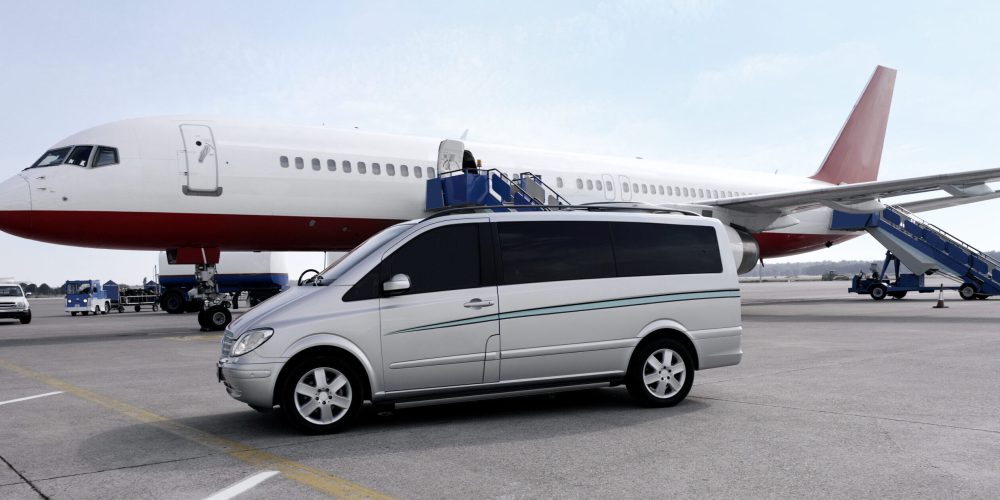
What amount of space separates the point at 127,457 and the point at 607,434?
3682 millimetres

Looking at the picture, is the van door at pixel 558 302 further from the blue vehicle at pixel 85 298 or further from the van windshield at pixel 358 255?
the blue vehicle at pixel 85 298

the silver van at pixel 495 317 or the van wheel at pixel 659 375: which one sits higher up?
the silver van at pixel 495 317

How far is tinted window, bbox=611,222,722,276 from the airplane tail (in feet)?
85.2

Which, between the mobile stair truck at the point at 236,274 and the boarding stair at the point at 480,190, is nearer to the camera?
the boarding stair at the point at 480,190

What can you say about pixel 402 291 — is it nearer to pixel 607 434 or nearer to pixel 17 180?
pixel 607 434

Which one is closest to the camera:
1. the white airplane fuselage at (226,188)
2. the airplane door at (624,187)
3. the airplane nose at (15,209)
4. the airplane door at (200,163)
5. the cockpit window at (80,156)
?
the airplane nose at (15,209)

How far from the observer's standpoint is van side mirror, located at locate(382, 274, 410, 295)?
21.0ft

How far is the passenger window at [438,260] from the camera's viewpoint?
6692 mm

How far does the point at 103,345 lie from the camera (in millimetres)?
15312

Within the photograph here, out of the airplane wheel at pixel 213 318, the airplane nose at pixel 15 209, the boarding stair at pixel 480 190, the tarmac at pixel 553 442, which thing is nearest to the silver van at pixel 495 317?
the tarmac at pixel 553 442

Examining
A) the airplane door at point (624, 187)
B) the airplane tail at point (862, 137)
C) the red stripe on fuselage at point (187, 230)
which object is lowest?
the red stripe on fuselage at point (187, 230)

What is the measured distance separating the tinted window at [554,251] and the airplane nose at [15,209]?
11974mm

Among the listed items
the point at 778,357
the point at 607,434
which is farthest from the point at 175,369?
the point at 778,357

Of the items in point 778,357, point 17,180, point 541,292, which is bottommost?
point 778,357
